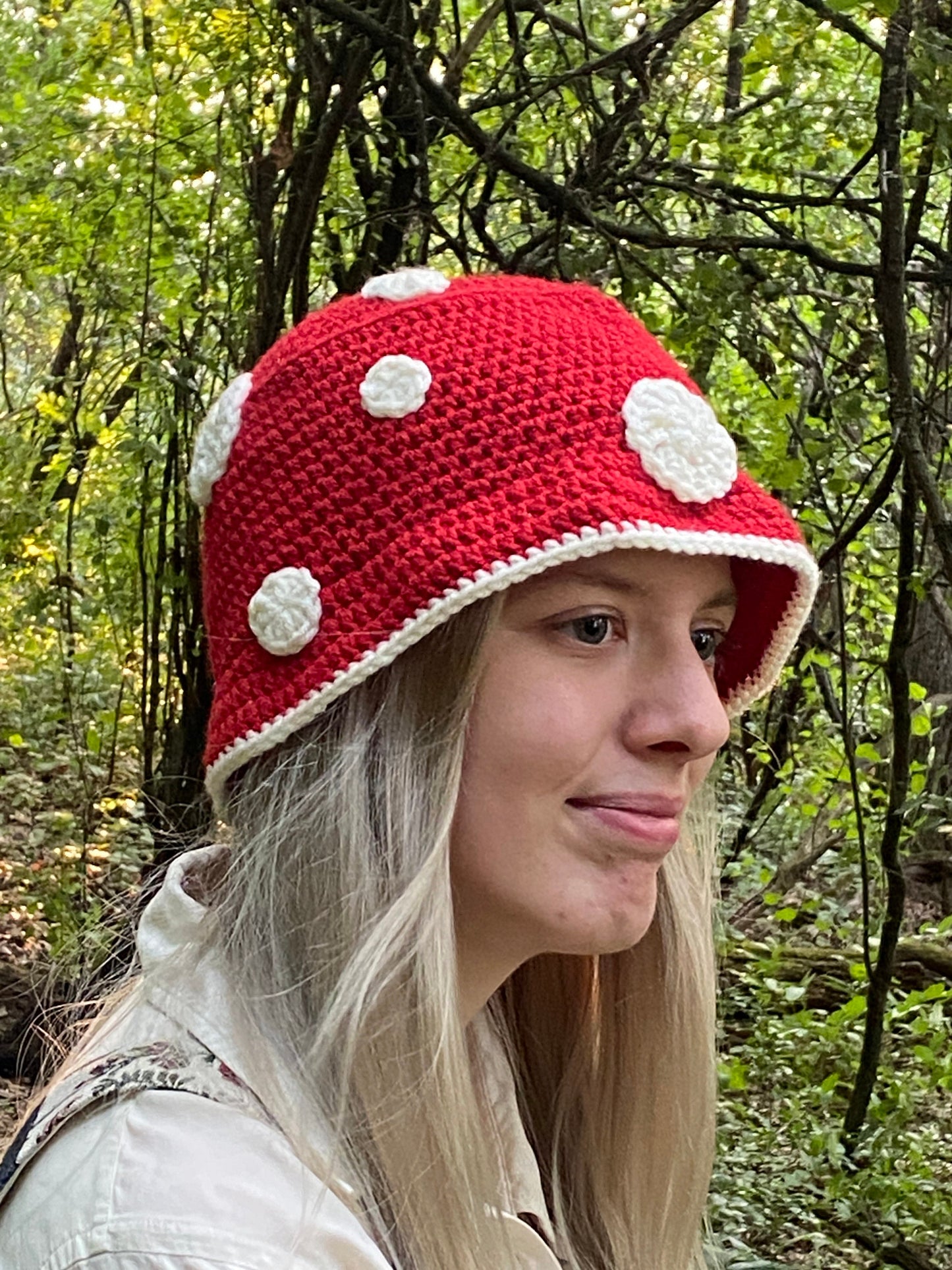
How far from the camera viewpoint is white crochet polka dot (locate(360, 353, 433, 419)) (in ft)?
3.81

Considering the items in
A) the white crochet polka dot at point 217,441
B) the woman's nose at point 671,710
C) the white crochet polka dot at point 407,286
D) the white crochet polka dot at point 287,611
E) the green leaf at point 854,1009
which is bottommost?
the green leaf at point 854,1009

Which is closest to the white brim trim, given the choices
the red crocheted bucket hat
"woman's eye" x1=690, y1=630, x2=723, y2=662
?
the red crocheted bucket hat

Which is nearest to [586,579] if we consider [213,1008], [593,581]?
[593,581]

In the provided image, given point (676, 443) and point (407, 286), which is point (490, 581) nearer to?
point (676, 443)

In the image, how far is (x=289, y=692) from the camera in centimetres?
117

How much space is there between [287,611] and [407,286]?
34 cm

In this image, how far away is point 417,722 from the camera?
1.17m

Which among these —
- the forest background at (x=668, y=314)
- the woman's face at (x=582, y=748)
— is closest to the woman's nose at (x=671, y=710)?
the woman's face at (x=582, y=748)

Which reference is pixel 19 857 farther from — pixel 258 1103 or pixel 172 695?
pixel 258 1103

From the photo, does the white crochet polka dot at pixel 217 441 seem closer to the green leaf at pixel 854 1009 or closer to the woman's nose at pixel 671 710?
the woman's nose at pixel 671 710

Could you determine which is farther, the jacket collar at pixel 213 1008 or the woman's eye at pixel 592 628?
the woman's eye at pixel 592 628

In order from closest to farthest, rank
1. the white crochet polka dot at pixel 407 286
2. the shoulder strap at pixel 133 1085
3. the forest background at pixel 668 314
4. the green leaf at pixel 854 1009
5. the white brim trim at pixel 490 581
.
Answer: the shoulder strap at pixel 133 1085, the white brim trim at pixel 490 581, the white crochet polka dot at pixel 407 286, the forest background at pixel 668 314, the green leaf at pixel 854 1009

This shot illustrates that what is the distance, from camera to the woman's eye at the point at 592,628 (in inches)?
46.9

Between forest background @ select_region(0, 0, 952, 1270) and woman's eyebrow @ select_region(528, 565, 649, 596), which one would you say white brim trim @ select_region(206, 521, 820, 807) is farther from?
forest background @ select_region(0, 0, 952, 1270)
